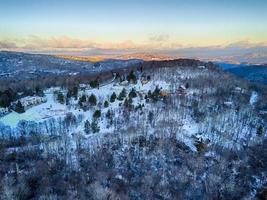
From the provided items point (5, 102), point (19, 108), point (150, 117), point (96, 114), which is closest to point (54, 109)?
point (19, 108)

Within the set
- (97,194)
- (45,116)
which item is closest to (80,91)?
(45,116)

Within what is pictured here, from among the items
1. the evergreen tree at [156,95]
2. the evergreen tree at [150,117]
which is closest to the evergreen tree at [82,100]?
the evergreen tree at [150,117]

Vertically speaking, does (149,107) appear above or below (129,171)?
above

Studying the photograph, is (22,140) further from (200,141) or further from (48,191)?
(200,141)

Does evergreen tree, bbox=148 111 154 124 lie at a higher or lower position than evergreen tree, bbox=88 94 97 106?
lower

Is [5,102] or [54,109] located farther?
[54,109]

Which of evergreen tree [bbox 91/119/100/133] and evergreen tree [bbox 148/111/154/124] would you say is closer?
evergreen tree [bbox 91/119/100/133]

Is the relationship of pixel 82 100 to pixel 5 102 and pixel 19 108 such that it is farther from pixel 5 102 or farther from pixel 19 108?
pixel 5 102

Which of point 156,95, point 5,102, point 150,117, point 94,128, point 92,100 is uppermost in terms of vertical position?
→ point 156,95

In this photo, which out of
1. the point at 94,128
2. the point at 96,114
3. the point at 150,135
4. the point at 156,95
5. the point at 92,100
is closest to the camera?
the point at 94,128

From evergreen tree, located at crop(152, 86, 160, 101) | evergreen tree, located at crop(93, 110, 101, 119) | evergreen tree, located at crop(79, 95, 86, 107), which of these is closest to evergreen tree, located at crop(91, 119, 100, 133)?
evergreen tree, located at crop(93, 110, 101, 119)

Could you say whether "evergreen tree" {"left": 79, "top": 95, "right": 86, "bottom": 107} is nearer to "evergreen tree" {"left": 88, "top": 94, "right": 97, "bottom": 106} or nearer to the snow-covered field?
the snow-covered field
